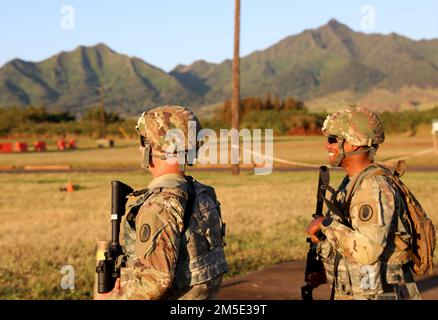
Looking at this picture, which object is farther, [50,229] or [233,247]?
[50,229]

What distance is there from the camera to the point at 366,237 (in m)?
4.21

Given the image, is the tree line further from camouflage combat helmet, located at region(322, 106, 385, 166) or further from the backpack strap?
the backpack strap

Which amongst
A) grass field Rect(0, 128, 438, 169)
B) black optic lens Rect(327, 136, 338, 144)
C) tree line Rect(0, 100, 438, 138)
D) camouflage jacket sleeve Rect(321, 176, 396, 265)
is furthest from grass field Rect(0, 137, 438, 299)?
tree line Rect(0, 100, 438, 138)

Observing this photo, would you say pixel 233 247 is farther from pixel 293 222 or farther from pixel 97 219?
pixel 97 219

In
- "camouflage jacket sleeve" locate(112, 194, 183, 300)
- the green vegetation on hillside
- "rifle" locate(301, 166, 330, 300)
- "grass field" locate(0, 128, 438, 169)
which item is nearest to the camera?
"camouflage jacket sleeve" locate(112, 194, 183, 300)

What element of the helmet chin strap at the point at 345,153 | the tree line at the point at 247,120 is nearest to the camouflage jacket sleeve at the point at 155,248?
the helmet chin strap at the point at 345,153

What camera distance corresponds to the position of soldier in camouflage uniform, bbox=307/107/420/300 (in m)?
4.24

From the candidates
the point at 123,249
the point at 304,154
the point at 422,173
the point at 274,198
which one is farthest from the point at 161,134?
the point at 304,154

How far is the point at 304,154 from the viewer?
47.2m

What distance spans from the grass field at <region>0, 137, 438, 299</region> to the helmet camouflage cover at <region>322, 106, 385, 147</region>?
224 inches

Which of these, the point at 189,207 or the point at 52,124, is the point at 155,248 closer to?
the point at 189,207

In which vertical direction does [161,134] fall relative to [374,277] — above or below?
above

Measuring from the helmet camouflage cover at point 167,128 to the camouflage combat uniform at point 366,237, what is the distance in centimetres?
106

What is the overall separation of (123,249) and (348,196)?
1.43 meters
